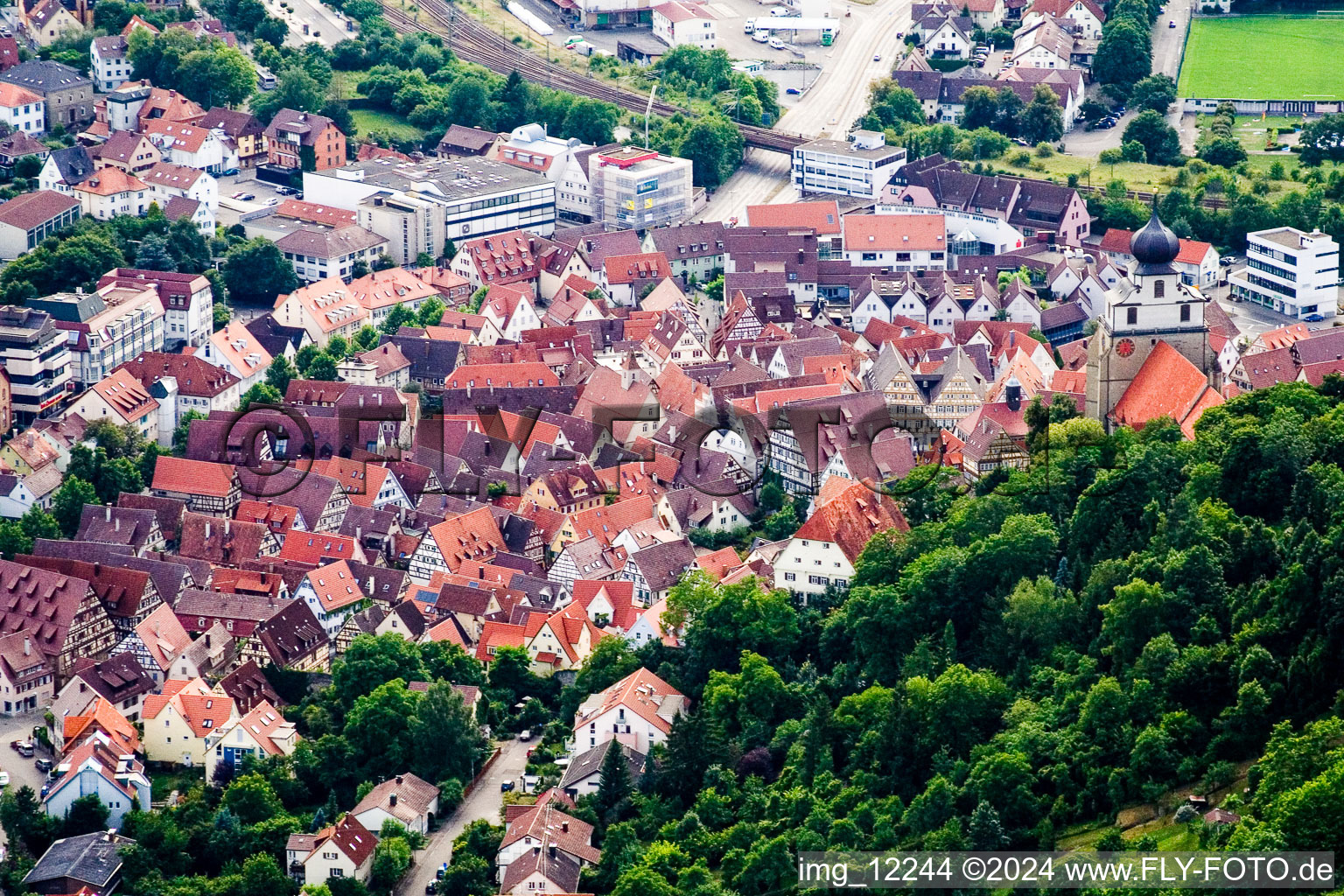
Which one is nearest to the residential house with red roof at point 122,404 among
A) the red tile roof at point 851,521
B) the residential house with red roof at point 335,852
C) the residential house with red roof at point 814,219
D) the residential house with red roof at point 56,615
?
the residential house with red roof at point 56,615

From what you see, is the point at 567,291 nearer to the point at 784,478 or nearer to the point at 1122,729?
the point at 784,478

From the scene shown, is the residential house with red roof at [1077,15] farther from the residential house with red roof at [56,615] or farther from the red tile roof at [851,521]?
the residential house with red roof at [56,615]

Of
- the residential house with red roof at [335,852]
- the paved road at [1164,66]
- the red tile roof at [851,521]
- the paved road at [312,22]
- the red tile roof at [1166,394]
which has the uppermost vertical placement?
the red tile roof at [1166,394]

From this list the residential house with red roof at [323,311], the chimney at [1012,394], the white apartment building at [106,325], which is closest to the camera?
the chimney at [1012,394]

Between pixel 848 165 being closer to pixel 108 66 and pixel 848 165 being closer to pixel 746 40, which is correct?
pixel 746 40

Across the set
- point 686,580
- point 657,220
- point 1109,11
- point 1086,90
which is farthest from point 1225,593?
point 1109,11

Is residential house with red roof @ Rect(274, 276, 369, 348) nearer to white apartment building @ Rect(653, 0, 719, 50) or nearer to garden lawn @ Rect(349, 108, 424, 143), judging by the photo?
garden lawn @ Rect(349, 108, 424, 143)
